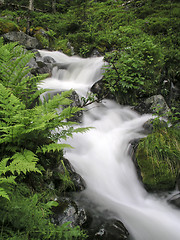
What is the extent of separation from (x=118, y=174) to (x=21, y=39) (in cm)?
859

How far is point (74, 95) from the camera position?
5.98 m

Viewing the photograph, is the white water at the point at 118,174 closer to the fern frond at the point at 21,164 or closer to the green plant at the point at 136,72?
the green plant at the point at 136,72

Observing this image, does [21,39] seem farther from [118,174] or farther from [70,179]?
[70,179]

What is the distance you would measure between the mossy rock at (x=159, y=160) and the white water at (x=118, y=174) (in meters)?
0.28

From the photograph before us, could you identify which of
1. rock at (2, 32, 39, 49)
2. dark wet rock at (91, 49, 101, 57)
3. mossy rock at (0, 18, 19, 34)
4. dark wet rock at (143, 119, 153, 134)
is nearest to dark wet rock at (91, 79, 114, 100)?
dark wet rock at (143, 119, 153, 134)

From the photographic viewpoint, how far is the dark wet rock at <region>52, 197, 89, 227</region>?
8.03ft

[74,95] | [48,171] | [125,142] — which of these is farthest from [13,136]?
[74,95]

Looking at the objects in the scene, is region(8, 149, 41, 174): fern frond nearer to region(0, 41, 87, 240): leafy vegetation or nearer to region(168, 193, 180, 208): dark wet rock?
region(0, 41, 87, 240): leafy vegetation

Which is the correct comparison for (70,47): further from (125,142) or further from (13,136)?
(13,136)

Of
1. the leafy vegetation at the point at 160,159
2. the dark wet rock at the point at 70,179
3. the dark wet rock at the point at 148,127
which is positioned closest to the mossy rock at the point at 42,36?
the dark wet rock at the point at 148,127

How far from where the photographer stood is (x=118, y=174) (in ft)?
13.8

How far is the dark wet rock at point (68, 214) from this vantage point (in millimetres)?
2448

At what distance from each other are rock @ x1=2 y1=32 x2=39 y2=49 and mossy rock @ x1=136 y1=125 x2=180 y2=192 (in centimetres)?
803

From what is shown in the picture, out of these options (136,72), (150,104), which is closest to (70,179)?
(150,104)
